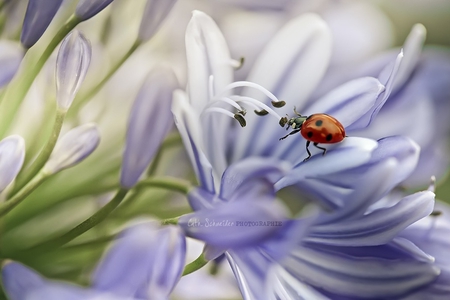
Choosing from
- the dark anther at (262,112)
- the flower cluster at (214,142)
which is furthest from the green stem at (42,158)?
the dark anther at (262,112)

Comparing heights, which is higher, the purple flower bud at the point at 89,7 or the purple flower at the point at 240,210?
the purple flower bud at the point at 89,7

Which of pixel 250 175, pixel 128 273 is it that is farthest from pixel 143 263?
pixel 250 175

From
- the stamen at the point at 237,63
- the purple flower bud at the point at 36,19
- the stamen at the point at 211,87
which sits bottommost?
the stamen at the point at 211,87

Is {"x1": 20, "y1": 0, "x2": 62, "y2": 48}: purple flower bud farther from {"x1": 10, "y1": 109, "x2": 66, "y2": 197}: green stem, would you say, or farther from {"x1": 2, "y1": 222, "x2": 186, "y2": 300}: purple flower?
{"x1": 2, "y1": 222, "x2": 186, "y2": 300}: purple flower

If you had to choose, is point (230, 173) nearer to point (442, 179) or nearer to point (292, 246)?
point (292, 246)

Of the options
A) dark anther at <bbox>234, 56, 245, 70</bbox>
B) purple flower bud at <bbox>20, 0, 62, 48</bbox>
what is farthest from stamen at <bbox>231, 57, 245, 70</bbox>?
purple flower bud at <bbox>20, 0, 62, 48</bbox>

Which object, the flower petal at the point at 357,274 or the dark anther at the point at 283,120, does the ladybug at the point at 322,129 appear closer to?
the dark anther at the point at 283,120
